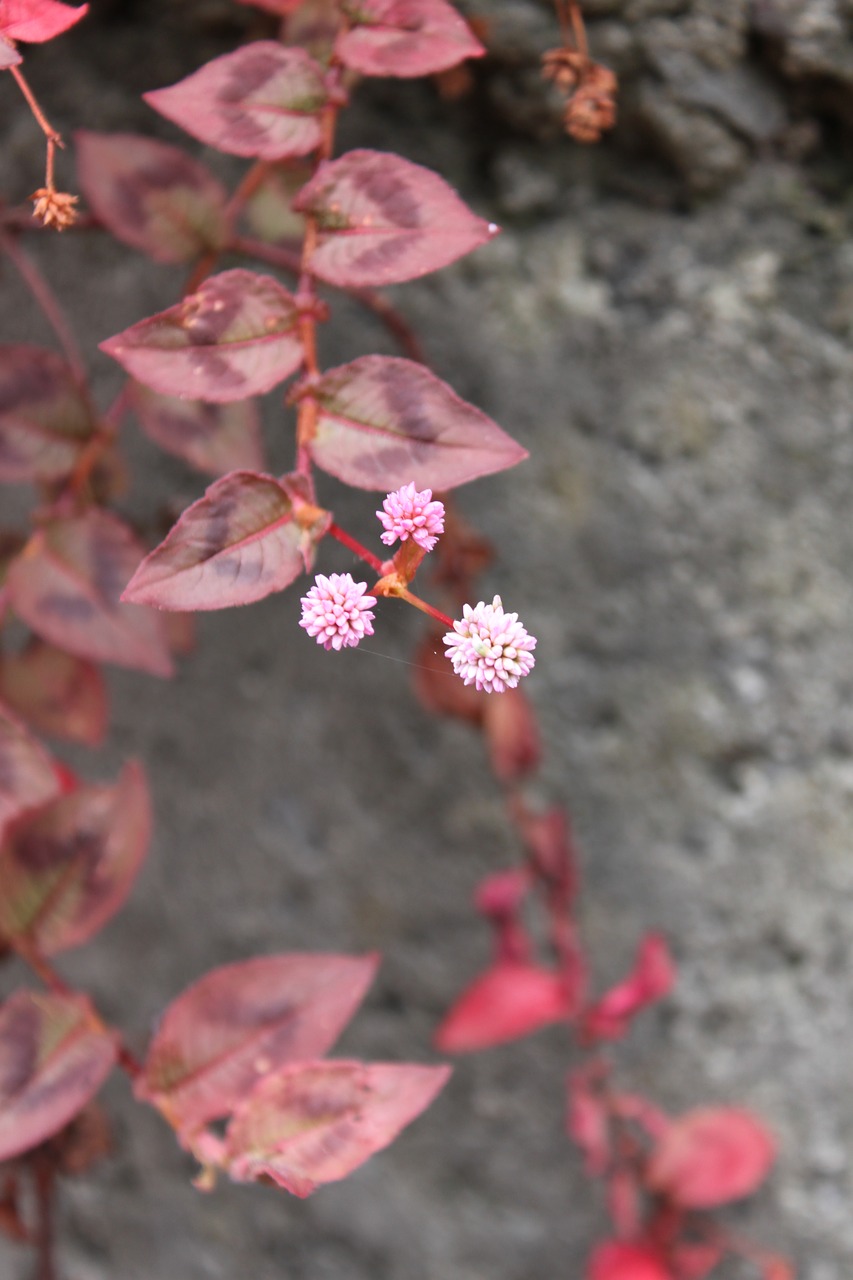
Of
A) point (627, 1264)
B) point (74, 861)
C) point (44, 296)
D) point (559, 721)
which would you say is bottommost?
point (627, 1264)

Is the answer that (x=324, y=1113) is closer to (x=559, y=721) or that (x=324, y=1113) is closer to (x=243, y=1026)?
(x=243, y=1026)

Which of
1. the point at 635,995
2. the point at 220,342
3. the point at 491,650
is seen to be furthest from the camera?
the point at 635,995

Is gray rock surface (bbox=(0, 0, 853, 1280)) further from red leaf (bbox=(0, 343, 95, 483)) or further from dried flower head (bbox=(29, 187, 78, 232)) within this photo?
dried flower head (bbox=(29, 187, 78, 232))

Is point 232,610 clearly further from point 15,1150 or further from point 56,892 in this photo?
point 15,1150

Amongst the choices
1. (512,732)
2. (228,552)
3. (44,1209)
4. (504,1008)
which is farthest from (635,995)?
(228,552)

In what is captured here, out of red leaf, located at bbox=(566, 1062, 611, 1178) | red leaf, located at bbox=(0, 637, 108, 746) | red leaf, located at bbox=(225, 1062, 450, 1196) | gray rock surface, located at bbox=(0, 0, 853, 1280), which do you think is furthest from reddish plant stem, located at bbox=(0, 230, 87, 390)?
red leaf, located at bbox=(566, 1062, 611, 1178)

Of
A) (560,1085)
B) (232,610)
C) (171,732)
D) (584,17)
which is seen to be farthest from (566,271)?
(560,1085)

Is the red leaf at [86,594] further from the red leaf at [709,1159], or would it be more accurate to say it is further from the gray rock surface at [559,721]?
the red leaf at [709,1159]

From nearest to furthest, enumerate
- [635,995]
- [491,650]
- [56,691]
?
[491,650] → [56,691] → [635,995]
